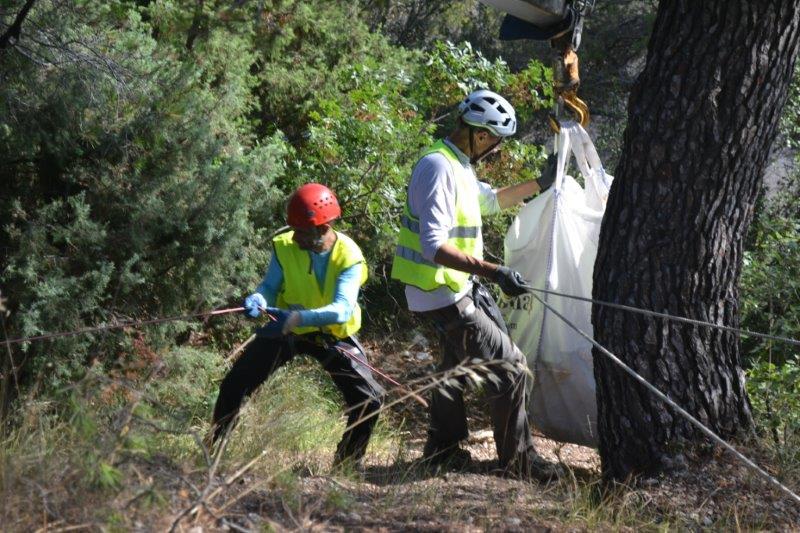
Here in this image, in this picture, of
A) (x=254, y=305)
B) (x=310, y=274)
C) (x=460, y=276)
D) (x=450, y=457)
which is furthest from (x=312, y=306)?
(x=450, y=457)

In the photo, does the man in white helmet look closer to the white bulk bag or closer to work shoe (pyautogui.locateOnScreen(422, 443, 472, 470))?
work shoe (pyautogui.locateOnScreen(422, 443, 472, 470))

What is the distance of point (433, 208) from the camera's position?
15.5 feet

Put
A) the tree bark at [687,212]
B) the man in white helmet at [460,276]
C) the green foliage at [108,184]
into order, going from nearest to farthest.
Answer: the tree bark at [687,212], the man in white helmet at [460,276], the green foliage at [108,184]

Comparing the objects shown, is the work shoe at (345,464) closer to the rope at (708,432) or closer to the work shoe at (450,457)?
the work shoe at (450,457)

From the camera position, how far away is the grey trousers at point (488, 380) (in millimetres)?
4898

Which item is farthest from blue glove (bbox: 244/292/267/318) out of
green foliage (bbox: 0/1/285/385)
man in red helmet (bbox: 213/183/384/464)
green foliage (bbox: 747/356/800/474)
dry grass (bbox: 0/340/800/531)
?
green foliage (bbox: 747/356/800/474)

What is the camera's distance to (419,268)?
16.0ft

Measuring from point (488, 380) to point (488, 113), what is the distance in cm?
120

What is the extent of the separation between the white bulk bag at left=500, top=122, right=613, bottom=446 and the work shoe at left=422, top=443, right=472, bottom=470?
19.4 inches

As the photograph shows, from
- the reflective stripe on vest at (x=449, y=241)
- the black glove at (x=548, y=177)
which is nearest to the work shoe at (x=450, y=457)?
the reflective stripe on vest at (x=449, y=241)

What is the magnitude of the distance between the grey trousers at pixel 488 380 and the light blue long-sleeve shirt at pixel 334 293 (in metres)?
0.45

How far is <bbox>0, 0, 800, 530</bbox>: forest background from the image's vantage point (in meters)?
5.41

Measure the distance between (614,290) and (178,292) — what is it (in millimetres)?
2755

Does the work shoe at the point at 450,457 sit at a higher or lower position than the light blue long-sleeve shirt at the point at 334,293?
lower
